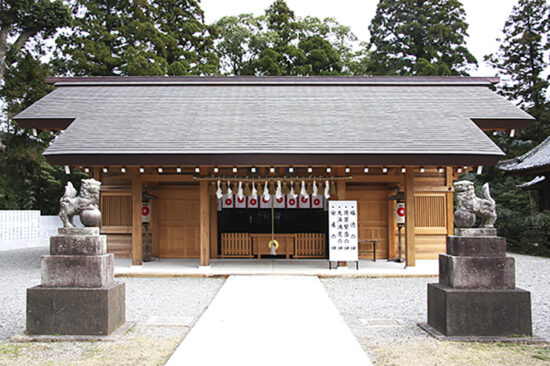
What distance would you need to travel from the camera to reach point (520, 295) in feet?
17.2

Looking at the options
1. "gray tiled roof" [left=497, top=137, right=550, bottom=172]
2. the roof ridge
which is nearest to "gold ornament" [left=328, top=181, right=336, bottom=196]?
the roof ridge

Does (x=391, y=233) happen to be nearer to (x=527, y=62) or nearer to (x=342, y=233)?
(x=342, y=233)

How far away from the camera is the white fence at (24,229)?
1758 centimetres

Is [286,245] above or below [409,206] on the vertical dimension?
below

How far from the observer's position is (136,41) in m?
24.5

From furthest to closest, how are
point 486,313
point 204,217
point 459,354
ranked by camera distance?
point 204,217 → point 486,313 → point 459,354

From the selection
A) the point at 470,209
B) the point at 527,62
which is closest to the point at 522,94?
the point at 527,62

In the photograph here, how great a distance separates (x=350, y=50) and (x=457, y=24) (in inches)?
285

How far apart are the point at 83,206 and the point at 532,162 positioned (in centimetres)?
1486

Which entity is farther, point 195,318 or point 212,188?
point 212,188

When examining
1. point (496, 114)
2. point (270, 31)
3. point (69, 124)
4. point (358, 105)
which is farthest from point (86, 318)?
point (270, 31)

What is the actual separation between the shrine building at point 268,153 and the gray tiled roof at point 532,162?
10.2ft

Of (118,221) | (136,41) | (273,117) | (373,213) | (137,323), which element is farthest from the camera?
(136,41)

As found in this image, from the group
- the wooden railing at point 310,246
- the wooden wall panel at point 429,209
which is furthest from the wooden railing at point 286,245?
the wooden wall panel at point 429,209
